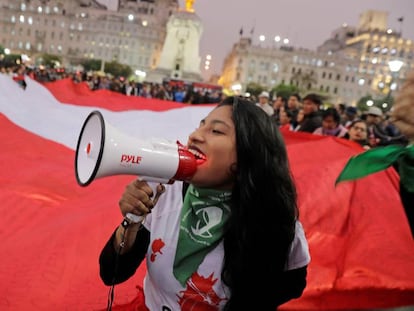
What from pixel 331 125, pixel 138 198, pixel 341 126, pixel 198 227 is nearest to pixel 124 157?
pixel 138 198

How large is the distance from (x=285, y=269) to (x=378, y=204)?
231cm

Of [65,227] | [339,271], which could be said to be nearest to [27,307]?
[65,227]

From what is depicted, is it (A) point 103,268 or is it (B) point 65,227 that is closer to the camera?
(A) point 103,268

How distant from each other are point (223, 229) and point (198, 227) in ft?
0.29

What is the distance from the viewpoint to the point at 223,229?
1480 mm

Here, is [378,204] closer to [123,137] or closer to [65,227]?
[65,227]

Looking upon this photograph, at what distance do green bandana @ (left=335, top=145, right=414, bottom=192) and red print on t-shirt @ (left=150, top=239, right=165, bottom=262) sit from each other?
854 mm

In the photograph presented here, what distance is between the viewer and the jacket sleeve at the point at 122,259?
1531mm

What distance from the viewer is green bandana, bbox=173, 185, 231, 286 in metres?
1.45

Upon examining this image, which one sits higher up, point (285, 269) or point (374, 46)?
point (374, 46)

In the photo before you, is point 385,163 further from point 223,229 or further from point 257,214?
point 223,229

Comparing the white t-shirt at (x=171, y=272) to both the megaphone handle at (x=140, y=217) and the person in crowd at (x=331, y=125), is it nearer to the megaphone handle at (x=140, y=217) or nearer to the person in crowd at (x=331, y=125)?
the megaphone handle at (x=140, y=217)

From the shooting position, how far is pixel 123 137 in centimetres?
121

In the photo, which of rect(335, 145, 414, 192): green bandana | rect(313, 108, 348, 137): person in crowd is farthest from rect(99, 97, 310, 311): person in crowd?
rect(313, 108, 348, 137): person in crowd
